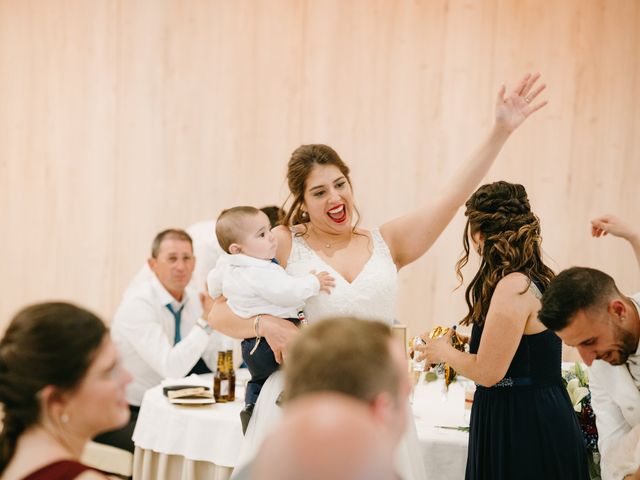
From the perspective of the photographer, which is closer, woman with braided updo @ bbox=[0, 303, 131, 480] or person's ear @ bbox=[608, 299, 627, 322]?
woman with braided updo @ bbox=[0, 303, 131, 480]

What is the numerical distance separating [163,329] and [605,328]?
10.3 ft

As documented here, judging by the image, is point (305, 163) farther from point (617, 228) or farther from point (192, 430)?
point (192, 430)

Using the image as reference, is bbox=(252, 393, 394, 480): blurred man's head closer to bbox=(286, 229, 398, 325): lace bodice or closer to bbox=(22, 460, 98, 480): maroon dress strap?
bbox=(22, 460, 98, 480): maroon dress strap

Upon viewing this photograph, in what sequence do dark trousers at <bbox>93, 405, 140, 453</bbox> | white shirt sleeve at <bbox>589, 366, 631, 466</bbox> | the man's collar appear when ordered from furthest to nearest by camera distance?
the man's collar < dark trousers at <bbox>93, 405, 140, 453</bbox> < white shirt sleeve at <bbox>589, 366, 631, 466</bbox>

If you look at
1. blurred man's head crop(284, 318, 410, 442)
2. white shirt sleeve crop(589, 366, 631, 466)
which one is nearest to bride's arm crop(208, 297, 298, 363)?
white shirt sleeve crop(589, 366, 631, 466)

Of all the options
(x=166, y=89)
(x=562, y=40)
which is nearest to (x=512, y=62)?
(x=562, y=40)

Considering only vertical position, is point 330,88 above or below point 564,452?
above

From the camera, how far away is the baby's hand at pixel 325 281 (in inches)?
114

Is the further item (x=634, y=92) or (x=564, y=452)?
(x=634, y=92)

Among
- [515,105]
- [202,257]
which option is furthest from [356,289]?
[202,257]

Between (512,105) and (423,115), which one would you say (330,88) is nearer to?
(423,115)

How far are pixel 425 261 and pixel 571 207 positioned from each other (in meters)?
1.10

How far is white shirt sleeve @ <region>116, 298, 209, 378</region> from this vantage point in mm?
4508

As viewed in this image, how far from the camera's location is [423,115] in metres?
5.95
